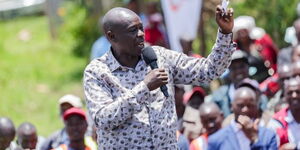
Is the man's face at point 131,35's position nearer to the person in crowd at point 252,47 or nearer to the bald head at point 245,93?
the bald head at point 245,93

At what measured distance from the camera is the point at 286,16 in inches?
436

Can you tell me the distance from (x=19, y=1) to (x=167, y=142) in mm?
18803

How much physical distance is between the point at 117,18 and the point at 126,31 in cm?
10

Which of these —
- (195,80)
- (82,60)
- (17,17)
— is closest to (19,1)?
(17,17)

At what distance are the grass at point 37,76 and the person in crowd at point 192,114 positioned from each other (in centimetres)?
366

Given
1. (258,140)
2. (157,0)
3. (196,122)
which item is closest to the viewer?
(258,140)

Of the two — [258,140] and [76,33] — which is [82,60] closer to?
[76,33]

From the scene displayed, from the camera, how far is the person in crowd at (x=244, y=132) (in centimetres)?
707

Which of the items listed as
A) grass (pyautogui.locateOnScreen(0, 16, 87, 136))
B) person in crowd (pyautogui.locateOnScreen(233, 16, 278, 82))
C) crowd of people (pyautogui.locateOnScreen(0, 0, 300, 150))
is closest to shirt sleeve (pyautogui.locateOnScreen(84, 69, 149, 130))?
crowd of people (pyautogui.locateOnScreen(0, 0, 300, 150))

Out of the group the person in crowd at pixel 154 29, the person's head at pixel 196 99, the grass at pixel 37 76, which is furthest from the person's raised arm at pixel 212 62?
the grass at pixel 37 76

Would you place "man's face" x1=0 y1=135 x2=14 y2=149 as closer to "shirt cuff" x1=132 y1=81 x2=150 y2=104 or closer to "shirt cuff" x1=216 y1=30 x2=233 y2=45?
"shirt cuff" x1=132 y1=81 x2=150 y2=104

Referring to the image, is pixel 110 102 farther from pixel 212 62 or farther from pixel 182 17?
pixel 182 17

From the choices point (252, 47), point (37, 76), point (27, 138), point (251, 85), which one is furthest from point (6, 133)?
point (37, 76)

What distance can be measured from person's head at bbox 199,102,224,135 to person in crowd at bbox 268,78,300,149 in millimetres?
519
